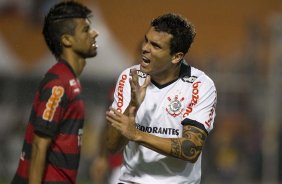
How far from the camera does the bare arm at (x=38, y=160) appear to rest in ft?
20.4

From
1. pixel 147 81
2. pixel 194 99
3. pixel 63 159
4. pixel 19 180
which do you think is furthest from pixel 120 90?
pixel 19 180

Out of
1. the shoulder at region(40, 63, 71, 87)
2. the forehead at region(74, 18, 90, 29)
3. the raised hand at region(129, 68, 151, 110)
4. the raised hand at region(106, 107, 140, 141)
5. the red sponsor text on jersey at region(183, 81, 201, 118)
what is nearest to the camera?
the raised hand at region(106, 107, 140, 141)

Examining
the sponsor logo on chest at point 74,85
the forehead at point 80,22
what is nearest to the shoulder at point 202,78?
the sponsor logo on chest at point 74,85

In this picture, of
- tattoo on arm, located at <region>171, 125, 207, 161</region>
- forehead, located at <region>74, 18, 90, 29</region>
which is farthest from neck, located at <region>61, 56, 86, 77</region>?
tattoo on arm, located at <region>171, 125, 207, 161</region>

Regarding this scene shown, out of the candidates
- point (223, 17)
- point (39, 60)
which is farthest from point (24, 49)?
point (223, 17)

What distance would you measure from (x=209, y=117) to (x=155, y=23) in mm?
732

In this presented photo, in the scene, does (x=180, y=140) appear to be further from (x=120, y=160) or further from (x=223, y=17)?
(x=223, y=17)

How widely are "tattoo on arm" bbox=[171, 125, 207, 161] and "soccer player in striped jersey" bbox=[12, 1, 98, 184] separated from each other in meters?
0.89

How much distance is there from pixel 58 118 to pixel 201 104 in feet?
3.24

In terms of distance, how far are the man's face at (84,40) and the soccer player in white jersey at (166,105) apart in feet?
1.98

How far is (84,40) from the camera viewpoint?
6.84 meters

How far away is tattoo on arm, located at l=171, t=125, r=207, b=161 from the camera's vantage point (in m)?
5.84

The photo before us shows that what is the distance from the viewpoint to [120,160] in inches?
344

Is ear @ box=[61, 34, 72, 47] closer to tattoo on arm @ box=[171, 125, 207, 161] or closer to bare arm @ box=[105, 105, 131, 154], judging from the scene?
bare arm @ box=[105, 105, 131, 154]
